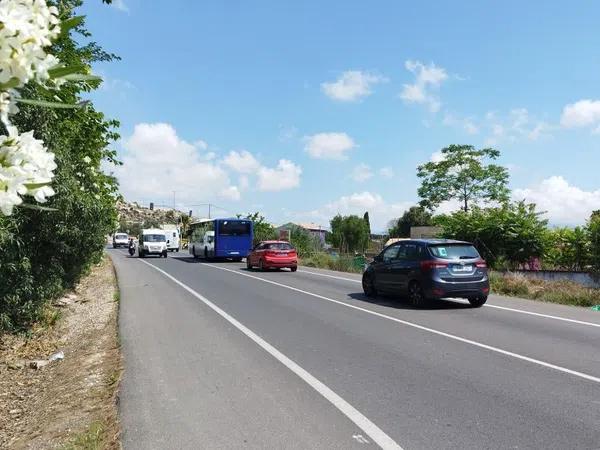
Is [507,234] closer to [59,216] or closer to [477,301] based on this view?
[477,301]

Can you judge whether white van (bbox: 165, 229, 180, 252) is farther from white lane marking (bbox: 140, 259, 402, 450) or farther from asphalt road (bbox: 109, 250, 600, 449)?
white lane marking (bbox: 140, 259, 402, 450)

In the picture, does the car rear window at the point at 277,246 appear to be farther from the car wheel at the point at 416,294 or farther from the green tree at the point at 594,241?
the car wheel at the point at 416,294

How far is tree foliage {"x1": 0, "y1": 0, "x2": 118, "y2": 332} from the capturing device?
8797 millimetres

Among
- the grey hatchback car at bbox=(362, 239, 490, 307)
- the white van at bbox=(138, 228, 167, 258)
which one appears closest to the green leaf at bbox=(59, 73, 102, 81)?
the grey hatchback car at bbox=(362, 239, 490, 307)

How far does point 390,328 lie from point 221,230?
95.1 ft

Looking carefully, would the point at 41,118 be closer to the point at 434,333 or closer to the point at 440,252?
the point at 434,333

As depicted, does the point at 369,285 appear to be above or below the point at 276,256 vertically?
below

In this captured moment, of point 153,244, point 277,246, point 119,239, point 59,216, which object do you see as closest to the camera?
point 59,216

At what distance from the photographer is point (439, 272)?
1335 centimetres

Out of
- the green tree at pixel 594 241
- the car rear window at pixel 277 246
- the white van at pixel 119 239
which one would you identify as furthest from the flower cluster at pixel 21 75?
the white van at pixel 119 239

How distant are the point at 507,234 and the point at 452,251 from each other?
10.4m

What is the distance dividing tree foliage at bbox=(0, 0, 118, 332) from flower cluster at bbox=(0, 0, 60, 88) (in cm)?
524

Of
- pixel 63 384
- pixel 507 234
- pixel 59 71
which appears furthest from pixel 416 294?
pixel 59 71

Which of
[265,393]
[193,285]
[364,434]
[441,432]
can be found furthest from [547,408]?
[193,285]
